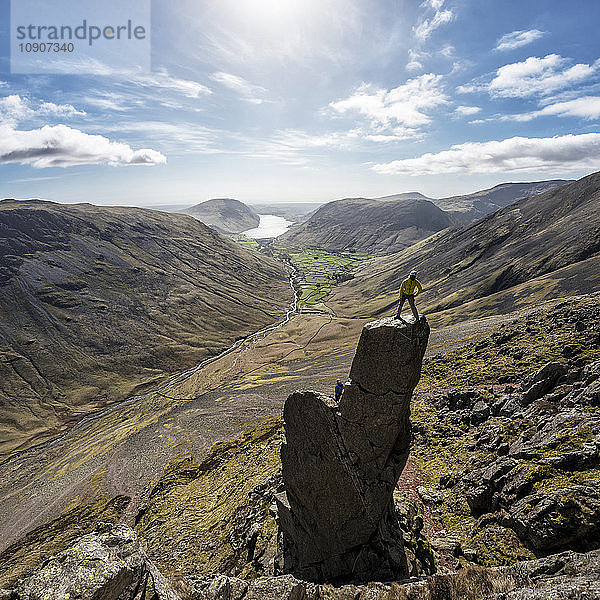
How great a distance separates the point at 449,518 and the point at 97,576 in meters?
23.5

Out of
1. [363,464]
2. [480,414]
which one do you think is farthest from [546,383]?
[363,464]

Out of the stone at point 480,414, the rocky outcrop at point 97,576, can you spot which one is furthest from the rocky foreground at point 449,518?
the stone at point 480,414

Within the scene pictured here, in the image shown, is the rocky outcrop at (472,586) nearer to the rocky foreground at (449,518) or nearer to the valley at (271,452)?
the rocky foreground at (449,518)

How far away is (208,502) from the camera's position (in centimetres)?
4722

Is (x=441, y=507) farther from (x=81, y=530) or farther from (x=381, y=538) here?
(x=81, y=530)

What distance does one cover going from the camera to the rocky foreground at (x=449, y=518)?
1406 centimetres

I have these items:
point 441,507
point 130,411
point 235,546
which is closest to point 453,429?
point 441,507

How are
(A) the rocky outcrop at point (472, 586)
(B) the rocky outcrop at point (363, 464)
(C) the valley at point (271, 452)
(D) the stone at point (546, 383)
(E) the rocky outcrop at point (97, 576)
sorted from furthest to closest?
(D) the stone at point (546, 383), (C) the valley at point (271, 452), (B) the rocky outcrop at point (363, 464), (E) the rocky outcrop at point (97, 576), (A) the rocky outcrop at point (472, 586)

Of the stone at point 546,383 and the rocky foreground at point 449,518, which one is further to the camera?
the stone at point 546,383

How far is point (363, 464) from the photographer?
23.1 metres

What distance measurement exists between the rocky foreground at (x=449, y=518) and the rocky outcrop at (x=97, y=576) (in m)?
0.05

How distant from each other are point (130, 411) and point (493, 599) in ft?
513

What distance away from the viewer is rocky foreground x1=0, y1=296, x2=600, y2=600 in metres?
14.1

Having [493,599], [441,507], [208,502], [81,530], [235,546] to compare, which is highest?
[493,599]
